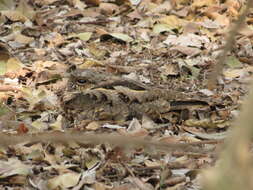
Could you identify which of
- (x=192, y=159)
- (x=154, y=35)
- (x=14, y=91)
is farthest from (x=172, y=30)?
(x=192, y=159)

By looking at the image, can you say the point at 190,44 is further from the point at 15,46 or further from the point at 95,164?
the point at 95,164

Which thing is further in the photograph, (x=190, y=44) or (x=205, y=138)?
(x=190, y=44)

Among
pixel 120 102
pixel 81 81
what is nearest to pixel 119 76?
pixel 81 81

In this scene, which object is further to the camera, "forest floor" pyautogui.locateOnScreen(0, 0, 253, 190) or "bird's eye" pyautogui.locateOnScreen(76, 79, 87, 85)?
"bird's eye" pyautogui.locateOnScreen(76, 79, 87, 85)

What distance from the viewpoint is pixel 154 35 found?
4.27 m

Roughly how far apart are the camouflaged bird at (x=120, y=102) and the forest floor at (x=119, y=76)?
0.02 m

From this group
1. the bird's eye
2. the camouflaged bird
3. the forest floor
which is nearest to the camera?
the forest floor

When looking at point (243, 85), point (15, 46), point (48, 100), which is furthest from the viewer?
point (15, 46)

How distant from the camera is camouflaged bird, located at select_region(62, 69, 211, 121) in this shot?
9.88ft

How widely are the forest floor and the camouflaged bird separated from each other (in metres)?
0.02

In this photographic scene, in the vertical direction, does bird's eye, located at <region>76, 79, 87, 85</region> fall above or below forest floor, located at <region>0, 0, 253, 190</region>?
above

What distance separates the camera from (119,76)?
346 cm

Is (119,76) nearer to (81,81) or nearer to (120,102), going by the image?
(81,81)

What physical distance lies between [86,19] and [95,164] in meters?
2.14
